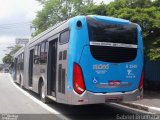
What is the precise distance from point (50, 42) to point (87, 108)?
3.03 m

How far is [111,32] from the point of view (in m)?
11.6

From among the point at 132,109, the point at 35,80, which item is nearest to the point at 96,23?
the point at 132,109

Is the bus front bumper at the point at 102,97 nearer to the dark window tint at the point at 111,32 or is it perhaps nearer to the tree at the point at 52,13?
the dark window tint at the point at 111,32

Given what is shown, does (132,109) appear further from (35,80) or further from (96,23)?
(35,80)

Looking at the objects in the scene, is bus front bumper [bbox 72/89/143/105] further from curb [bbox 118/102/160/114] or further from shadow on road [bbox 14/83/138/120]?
curb [bbox 118/102/160/114]

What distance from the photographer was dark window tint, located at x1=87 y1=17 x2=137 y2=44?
1135cm

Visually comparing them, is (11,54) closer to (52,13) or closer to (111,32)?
(52,13)

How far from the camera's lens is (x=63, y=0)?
131ft

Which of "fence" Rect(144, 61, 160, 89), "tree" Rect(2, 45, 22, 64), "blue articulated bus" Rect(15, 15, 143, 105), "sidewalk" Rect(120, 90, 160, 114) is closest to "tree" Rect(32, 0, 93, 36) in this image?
"fence" Rect(144, 61, 160, 89)

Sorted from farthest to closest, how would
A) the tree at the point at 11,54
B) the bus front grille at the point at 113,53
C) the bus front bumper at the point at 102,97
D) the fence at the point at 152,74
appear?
the tree at the point at 11,54
the fence at the point at 152,74
the bus front grille at the point at 113,53
the bus front bumper at the point at 102,97

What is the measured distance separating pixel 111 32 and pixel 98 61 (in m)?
1.12

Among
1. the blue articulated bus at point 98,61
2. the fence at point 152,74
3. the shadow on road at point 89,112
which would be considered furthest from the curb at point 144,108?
the fence at point 152,74

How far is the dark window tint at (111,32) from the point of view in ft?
37.2

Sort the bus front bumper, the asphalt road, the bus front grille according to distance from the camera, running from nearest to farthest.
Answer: the bus front bumper → the bus front grille → the asphalt road
